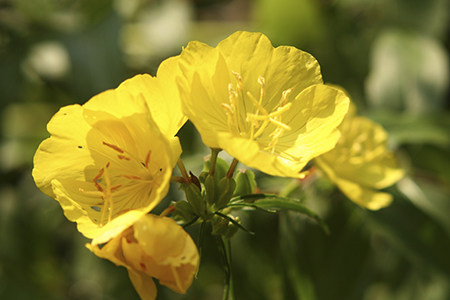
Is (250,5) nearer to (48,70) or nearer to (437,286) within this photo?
(48,70)

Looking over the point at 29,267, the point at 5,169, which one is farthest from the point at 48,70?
the point at 29,267

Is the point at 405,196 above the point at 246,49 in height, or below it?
below

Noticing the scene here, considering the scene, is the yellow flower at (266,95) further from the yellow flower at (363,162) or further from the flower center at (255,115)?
the yellow flower at (363,162)

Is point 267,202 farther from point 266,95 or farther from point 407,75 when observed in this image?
point 407,75

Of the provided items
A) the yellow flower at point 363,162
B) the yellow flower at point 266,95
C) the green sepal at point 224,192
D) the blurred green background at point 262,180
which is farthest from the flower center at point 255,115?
the blurred green background at point 262,180

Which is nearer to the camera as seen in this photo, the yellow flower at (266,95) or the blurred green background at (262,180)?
the yellow flower at (266,95)

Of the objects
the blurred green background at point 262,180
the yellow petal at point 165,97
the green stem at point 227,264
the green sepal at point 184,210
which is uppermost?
the yellow petal at point 165,97

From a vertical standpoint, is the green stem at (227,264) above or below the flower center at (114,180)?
below

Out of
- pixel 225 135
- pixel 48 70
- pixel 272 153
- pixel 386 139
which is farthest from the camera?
pixel 48 70
